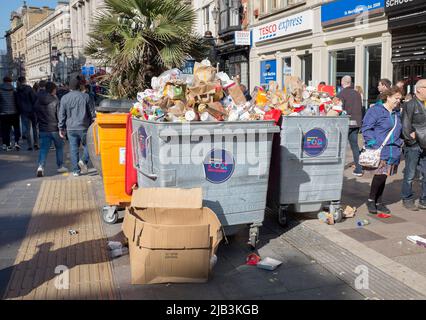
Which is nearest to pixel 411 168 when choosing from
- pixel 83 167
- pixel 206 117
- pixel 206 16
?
pixel 206 117

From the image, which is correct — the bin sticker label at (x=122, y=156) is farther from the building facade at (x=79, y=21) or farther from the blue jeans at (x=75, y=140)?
the building facade at (x=79, y=21)

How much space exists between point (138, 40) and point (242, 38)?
1461 centimetres

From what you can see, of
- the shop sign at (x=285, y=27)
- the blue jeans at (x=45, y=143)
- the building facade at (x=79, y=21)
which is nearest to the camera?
the blue jeans at (x=45, y=143)

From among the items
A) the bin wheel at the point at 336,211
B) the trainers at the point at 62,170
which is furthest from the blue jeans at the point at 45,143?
the bin wheel at the point at 336,211

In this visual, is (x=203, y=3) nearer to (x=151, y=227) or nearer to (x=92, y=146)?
(x=92, y=146)

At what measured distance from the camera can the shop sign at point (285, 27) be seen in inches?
673

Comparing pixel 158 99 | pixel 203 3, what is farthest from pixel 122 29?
pixel 203 3

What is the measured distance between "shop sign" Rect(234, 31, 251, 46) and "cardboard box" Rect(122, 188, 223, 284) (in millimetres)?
19233

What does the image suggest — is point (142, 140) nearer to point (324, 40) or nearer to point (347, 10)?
point (347, 10)

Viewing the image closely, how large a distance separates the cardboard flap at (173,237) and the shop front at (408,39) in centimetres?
1024

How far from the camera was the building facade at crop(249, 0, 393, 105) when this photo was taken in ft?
45.6

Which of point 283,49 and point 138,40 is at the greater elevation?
point 283,49

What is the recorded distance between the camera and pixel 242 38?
2242 cm

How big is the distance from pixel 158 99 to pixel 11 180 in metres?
5.02
